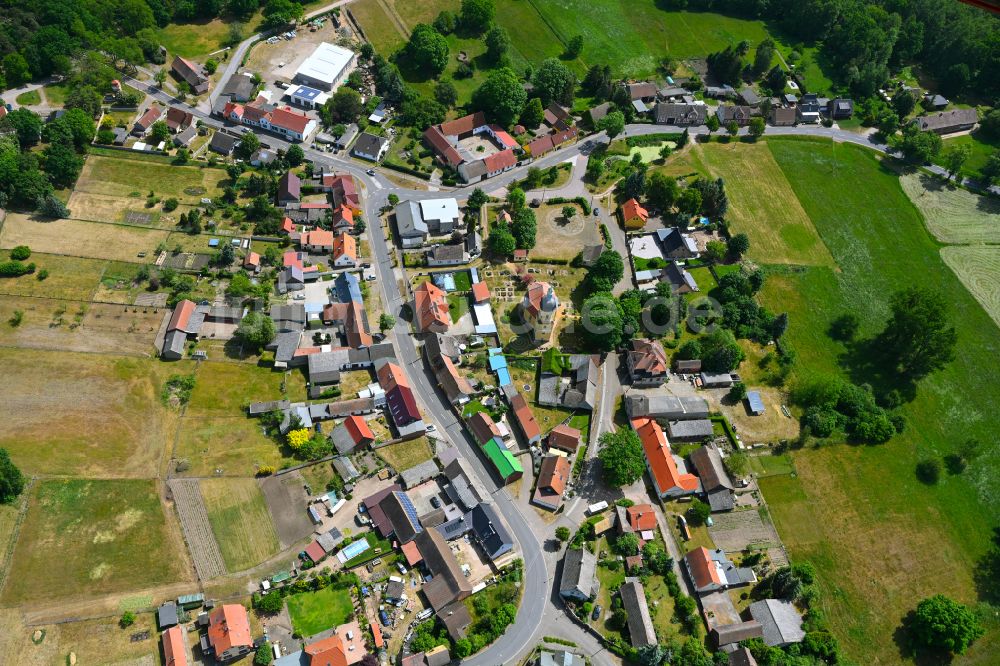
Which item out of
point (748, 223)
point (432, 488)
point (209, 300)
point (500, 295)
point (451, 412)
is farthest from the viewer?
point (748, 223)

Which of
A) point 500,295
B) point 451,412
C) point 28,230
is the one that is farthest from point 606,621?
point 28,230

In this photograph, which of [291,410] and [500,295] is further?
[500,295]

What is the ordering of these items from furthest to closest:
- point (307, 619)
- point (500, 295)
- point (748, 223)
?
point (748, 223), point (500, 295), point (307, 619)

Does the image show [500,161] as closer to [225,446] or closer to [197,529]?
[225,446]

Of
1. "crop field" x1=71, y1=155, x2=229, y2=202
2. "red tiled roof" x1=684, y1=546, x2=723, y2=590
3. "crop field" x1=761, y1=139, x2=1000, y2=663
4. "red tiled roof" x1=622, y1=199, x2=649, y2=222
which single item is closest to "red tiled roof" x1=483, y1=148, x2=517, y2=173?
"red tiled roof" x1=622, y1=199, x2=649, y2=222

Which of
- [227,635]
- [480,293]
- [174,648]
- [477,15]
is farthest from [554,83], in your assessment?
[174,648]

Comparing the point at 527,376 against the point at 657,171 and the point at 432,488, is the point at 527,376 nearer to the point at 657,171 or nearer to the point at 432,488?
the point at 432,488

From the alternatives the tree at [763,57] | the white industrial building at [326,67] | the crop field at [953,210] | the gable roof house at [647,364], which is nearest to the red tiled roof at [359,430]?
the gable roof house at [647,364]
